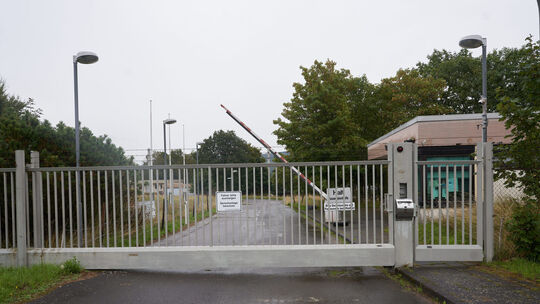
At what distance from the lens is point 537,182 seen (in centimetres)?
682

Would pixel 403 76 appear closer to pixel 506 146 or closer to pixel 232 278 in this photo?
pixel 506 146

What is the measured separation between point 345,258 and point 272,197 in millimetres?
2035

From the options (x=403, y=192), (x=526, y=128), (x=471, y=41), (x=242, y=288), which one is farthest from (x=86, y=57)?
(x=471, y=41)

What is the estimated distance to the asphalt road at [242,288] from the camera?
18.2 ft

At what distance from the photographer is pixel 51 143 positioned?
31.3 ft

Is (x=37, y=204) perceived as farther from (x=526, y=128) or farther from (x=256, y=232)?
(x=526, y=128)

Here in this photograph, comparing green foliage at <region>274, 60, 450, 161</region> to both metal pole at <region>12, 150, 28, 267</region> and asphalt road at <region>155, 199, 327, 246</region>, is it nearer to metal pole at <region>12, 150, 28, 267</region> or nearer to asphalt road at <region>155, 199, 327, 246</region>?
asphalt road at <region>155, 199, 327, 246</region>

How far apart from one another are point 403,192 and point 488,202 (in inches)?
60.5

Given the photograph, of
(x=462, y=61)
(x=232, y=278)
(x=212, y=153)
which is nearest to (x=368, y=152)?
(x=232, y=278)

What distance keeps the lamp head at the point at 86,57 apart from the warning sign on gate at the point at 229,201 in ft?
16.8

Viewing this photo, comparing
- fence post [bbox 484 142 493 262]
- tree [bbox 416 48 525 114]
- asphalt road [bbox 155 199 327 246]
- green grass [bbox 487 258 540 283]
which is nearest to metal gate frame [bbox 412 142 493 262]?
fence post [bbox 484 142 493 262]

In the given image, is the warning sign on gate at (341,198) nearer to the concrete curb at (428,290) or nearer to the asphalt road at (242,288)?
the asphalt road at (242,288)

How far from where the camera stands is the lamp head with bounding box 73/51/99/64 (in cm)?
938

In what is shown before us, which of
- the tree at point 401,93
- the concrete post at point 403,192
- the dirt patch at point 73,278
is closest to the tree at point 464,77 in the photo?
the tree at point 401,93
